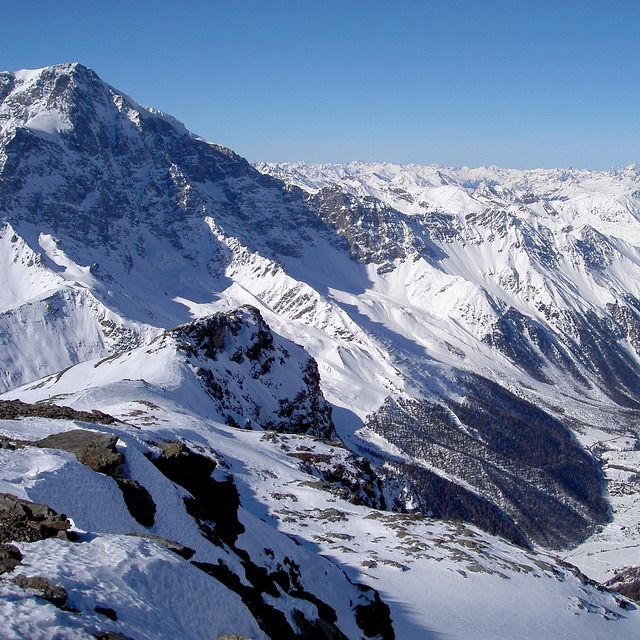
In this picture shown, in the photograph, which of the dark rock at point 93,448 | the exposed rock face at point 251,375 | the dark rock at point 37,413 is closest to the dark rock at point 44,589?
the dark rock at point 93,448

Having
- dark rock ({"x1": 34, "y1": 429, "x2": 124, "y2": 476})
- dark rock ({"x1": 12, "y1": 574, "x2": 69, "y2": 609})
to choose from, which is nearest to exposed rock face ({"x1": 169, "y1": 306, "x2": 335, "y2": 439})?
dark rock ({"x1": 34, "y1": 429, "x2": 124, "y2": 476})

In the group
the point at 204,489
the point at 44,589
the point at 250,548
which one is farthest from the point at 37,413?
the point at 44,589

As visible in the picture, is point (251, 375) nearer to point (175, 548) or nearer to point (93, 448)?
point (93, 448)

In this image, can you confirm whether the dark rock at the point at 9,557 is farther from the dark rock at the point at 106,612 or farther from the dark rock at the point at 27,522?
the dark rock at the point at 106,612

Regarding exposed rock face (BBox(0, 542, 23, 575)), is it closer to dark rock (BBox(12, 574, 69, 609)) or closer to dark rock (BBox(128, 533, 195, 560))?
dark rock (BBox(12, 574, 69, 609))

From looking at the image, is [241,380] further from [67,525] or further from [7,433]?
[67,525]
